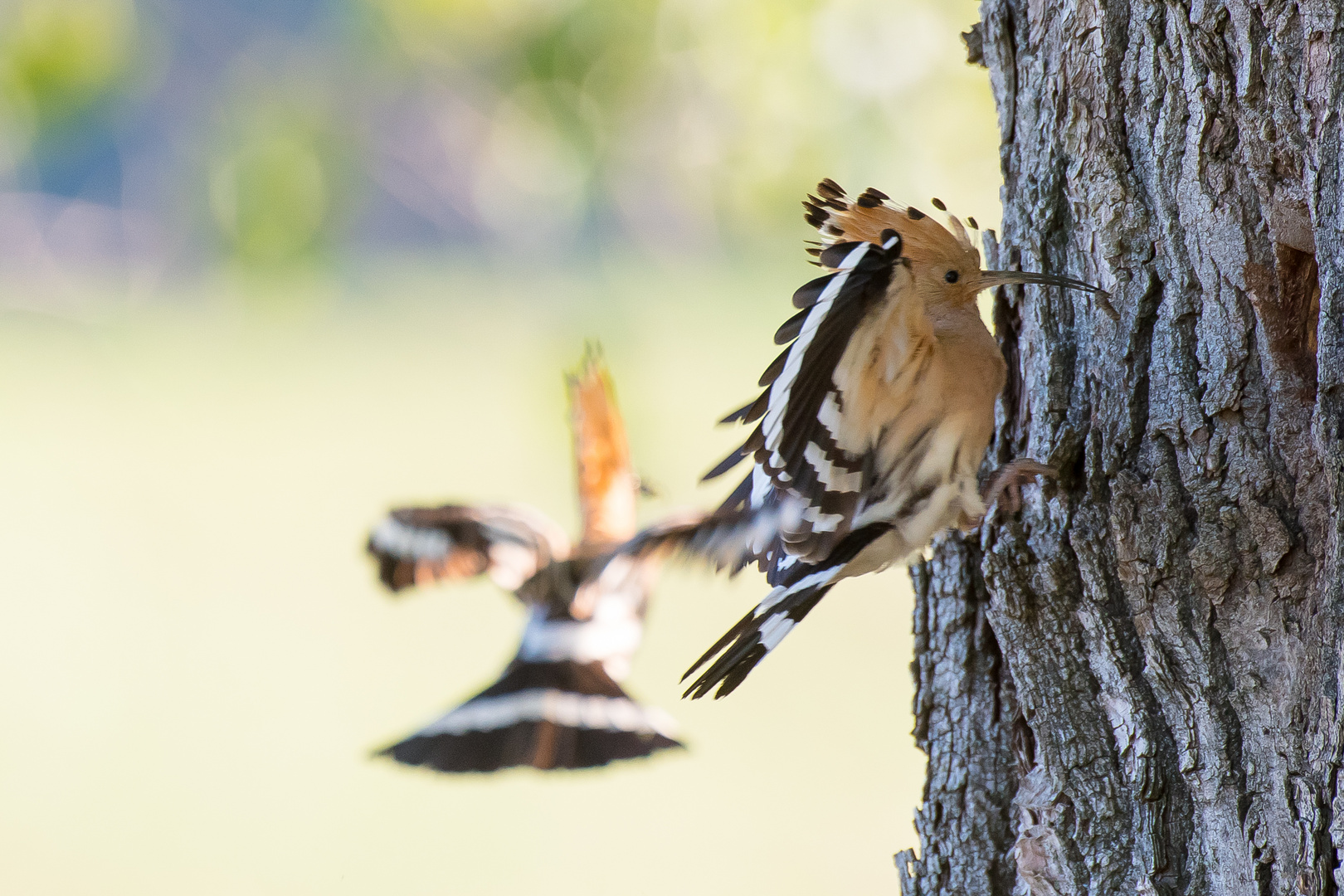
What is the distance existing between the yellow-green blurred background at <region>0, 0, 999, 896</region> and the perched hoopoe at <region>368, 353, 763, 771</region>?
0.19m

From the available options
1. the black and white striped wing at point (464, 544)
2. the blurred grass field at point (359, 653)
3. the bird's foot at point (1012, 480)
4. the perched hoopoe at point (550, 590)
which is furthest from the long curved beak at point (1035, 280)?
the black and white striped wing at point (464, 544)

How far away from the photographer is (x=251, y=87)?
3416mm

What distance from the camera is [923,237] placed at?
1521 mm

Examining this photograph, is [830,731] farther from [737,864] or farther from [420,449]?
[420,449]

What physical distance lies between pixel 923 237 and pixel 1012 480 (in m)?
0.31

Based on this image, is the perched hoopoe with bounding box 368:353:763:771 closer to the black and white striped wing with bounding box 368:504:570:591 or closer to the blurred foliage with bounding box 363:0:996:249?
the black and white striped wing with bounding box 368:504:570:591

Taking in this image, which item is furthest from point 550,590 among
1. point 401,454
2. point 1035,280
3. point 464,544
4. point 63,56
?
point 401,454

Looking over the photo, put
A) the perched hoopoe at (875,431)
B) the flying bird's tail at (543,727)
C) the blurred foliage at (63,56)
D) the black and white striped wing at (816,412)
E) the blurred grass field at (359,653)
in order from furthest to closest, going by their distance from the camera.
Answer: the blurred grass field at (359,653), the blurred foliage at (63,56), the flying bird's tail at (543,727), the perched hoopoe at (875,431), the black and white striped wing at (816,412)

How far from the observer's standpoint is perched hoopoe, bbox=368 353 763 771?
7.22ft

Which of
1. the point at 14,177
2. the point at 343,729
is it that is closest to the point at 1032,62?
the point at 343,729

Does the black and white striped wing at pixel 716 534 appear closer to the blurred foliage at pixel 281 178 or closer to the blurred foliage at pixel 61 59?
the blurred foliage at pixel 281 178

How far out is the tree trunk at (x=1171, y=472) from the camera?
1230 mm

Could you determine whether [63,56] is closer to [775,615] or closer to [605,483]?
[605,483]

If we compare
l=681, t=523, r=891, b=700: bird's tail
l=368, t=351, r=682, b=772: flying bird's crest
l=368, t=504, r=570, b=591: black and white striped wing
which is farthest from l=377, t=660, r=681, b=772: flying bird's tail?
l=681, t=523, r=891, b=700: bird's tail
